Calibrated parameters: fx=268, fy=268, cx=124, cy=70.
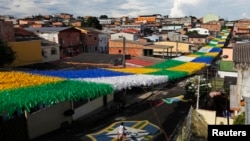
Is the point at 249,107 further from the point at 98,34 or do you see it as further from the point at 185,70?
the point at 98,34

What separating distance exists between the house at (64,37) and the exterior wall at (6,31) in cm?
961

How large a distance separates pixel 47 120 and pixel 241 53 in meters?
14.1

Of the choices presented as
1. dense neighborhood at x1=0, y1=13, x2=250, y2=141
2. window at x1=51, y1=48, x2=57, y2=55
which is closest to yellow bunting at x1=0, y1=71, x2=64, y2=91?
dense neighborhood at x1=0, y1=13, x2=250, y2=141

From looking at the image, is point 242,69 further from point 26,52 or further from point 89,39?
point 89,39

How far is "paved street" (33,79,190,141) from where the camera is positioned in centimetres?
1906

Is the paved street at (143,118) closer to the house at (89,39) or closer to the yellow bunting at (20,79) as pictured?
the yellow bunting at (20,79)

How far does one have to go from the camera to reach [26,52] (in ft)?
129

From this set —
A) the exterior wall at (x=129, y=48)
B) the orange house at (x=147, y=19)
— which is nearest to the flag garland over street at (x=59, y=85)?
the exterior wall at (x=129, y=48)

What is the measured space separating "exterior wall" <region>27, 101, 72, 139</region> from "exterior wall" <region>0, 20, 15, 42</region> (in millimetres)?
21975

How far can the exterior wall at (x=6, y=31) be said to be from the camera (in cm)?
3728

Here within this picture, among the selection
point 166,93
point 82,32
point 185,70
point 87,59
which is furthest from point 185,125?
point 82,32

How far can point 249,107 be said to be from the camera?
11.2 meters

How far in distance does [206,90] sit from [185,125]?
1185 centimetres

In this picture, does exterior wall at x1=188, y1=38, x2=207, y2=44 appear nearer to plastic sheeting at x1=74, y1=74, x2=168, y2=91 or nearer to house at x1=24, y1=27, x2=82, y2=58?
house at x1=24, y1=27, x2=82, y2=58
